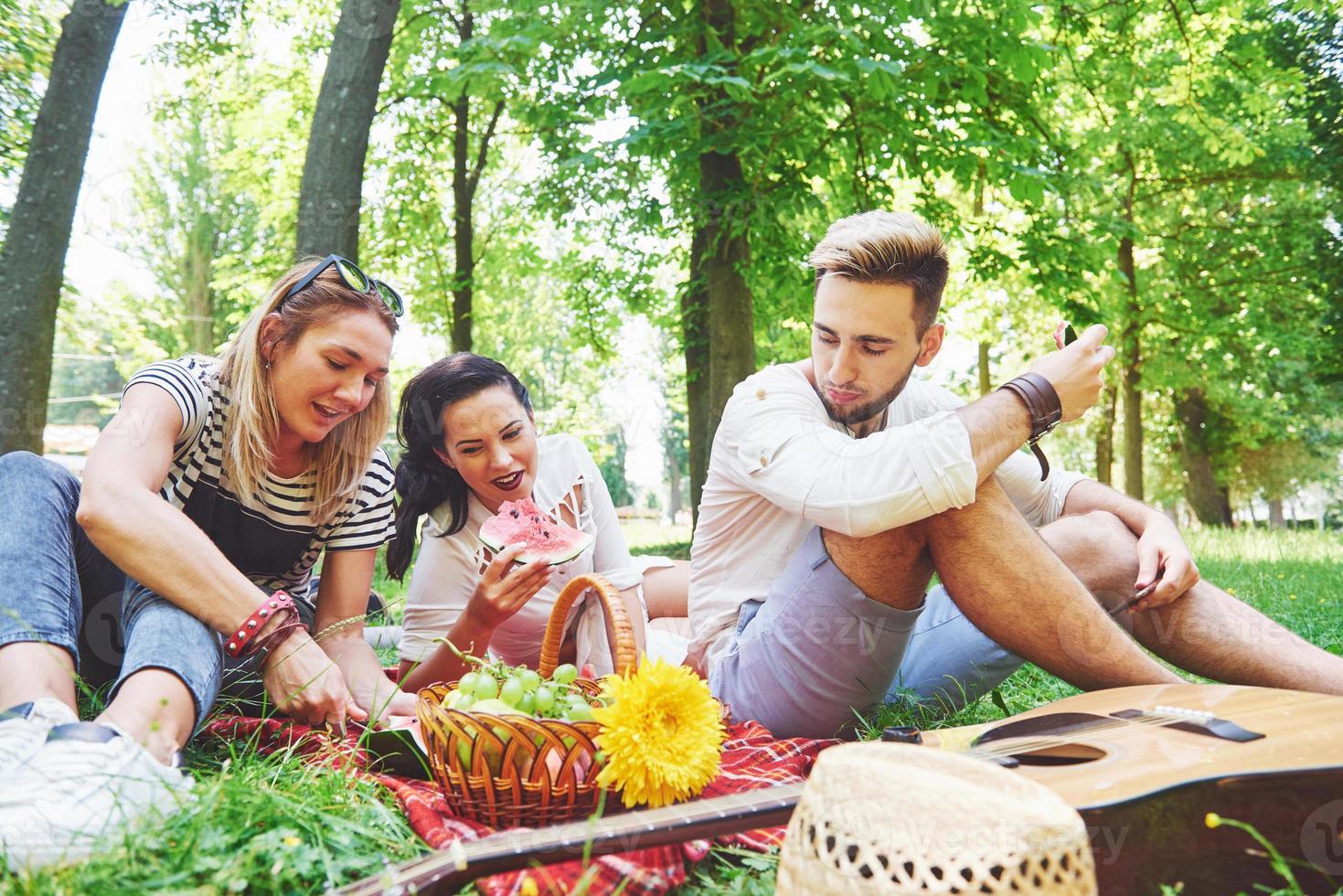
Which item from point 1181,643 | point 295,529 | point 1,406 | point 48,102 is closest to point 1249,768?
point 1181,643

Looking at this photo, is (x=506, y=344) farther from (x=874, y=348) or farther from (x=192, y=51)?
(x=874, y=348)

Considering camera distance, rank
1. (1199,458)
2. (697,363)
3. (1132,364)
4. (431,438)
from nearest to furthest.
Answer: (431,438)
(697,363)
(1132,364)
(1199,458)

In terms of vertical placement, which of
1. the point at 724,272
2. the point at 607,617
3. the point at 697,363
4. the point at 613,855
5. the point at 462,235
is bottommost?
the point at 613,855

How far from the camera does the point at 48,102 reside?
691 cm

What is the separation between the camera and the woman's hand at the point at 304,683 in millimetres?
2602

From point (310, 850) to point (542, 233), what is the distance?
17.1 meters

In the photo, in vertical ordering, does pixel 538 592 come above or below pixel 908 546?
below

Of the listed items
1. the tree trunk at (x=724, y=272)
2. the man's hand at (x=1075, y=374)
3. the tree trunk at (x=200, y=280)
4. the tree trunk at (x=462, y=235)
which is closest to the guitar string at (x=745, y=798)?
the man's hand at (x=1075, y=374)

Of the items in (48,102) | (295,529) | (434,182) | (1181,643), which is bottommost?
(1181,643)

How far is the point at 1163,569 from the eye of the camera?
114 inches

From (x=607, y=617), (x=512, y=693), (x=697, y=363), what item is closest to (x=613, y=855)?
(x=512, y=693)

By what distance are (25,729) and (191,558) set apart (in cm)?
66

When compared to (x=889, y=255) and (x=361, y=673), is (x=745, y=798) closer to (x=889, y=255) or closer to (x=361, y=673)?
(x=361, y=673)

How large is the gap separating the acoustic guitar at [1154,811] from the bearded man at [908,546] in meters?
0.62
